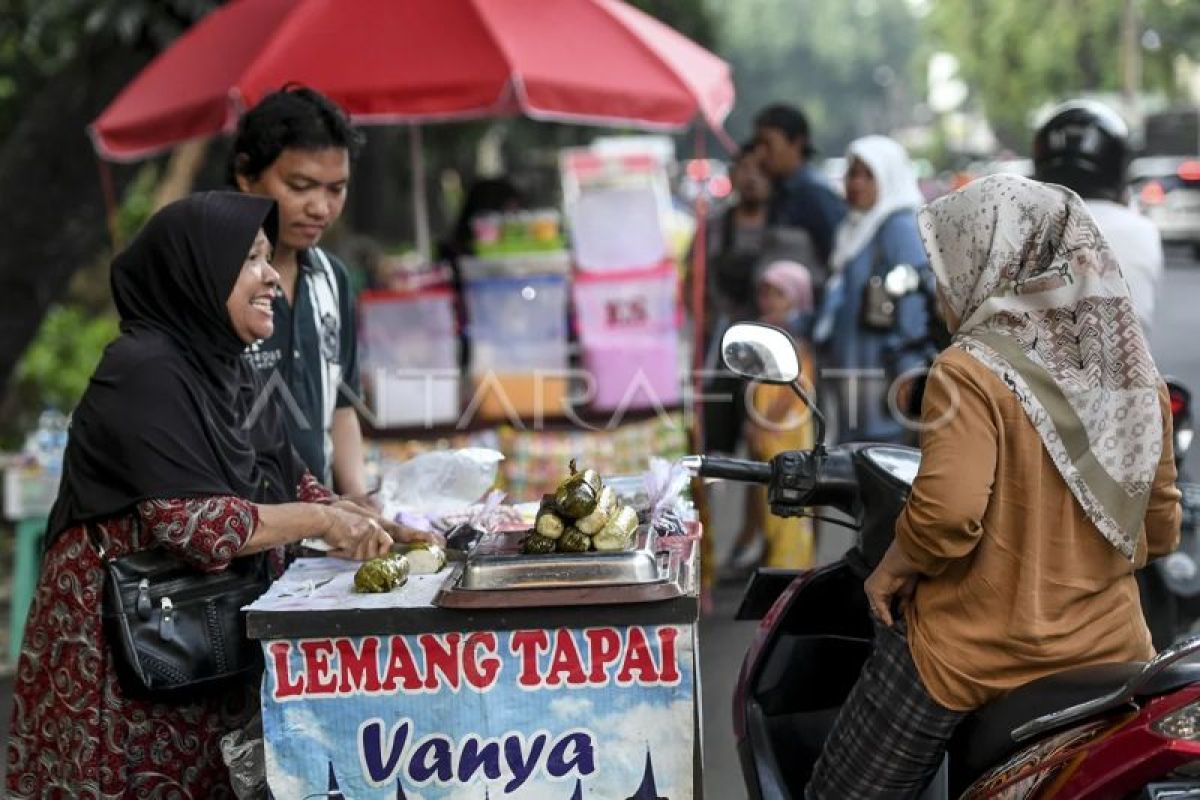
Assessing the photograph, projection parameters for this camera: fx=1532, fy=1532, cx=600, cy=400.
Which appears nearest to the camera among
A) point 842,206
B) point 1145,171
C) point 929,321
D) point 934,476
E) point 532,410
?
point 934,476

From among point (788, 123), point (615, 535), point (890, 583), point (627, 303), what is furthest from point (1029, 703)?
point (788, 123)

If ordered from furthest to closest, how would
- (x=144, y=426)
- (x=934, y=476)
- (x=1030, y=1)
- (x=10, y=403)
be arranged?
1. (x=1030, y=1)
2. (x=10, y=403)
3. (x=144, y=426)
4. (x=934, y=476)

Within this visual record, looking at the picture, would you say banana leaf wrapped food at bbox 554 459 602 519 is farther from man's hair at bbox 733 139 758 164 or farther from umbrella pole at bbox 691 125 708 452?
man's hair at bbox 733 139 758 164

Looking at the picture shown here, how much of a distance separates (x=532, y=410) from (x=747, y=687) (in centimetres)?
357

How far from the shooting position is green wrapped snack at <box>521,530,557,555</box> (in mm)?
2562

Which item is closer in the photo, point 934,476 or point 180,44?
point 934,476

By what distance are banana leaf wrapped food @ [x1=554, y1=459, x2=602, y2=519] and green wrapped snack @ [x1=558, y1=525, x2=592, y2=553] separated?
1.3 inches

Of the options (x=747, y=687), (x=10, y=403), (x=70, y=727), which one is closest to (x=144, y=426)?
(x=70, y=727)

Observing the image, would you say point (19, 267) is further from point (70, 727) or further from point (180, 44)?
point (70, 727)

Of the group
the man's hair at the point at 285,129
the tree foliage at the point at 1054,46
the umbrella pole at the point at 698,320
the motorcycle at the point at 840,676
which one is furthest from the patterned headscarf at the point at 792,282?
the tree foliage at the point at 1054,46

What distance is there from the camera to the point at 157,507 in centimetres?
259

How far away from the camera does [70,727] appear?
2697 mm

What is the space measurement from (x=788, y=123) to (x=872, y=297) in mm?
1614

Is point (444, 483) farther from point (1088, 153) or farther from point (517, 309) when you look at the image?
point (517, 309)
